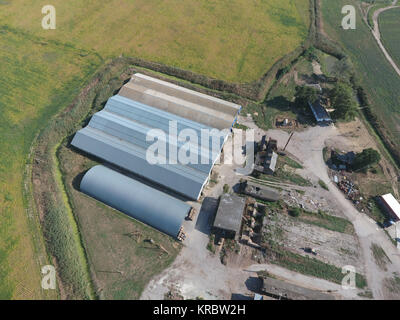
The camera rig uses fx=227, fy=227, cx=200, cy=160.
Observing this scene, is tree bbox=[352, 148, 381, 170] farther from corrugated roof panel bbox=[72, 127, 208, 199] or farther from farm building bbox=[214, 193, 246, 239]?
corrugated roof panel bbox=[72, 127, 208, 199]

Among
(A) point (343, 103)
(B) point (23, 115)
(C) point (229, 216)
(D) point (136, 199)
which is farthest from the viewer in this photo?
(B) point (23, 115)

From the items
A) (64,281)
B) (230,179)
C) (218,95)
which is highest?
(218,95)

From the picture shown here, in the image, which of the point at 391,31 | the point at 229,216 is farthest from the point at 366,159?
the point at 391,31

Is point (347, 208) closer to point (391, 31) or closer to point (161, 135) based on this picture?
point (161, 135)

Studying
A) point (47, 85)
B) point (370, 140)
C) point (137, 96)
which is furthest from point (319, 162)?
point (47, 85)

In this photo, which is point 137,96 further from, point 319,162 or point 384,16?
point 384,16

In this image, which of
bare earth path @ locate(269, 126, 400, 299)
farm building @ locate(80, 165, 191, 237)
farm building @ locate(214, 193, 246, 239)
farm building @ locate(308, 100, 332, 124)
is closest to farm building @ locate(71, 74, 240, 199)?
farm building @ locate(80, 165, 191, 237)
